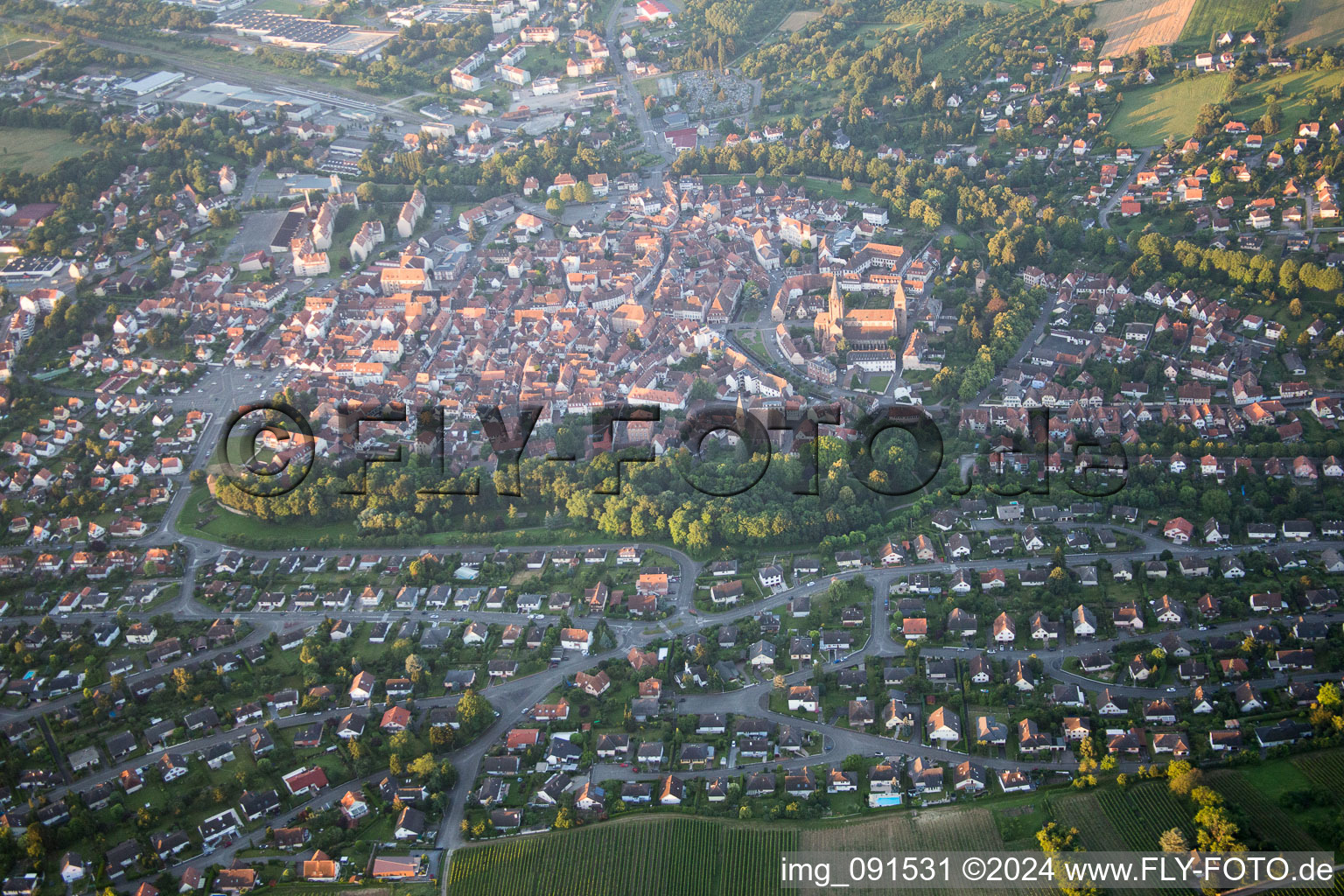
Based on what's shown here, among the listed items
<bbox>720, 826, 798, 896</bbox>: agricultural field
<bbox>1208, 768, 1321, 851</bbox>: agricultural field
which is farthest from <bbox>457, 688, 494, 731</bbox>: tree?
<bbox>1208, 768, 1321, 851</bbox>: agricultural field

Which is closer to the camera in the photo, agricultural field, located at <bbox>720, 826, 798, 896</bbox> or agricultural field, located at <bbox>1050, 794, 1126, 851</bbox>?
agricultural field, located at <bbox>1050, 794, 1126, 851</bbox>

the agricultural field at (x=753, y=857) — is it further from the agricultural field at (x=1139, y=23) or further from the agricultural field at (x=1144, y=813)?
the agricultural field at (x=1139, y=23)

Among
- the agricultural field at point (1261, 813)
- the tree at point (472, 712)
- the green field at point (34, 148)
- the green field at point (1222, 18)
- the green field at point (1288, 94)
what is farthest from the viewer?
the green field at point (1222, 18)

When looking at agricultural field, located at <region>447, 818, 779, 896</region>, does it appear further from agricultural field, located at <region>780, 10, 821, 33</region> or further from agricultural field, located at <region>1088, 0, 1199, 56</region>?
agricultural field, located at <region>780, 10, 821, 33</region>

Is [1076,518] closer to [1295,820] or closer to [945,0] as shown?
[1295,820]

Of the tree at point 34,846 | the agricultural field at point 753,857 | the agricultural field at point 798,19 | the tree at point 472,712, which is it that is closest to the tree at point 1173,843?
the agricultural field at point 753,857

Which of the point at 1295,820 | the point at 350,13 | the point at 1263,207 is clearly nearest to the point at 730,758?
the point at 1295,820

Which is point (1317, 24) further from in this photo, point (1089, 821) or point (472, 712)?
point (472, 712)
